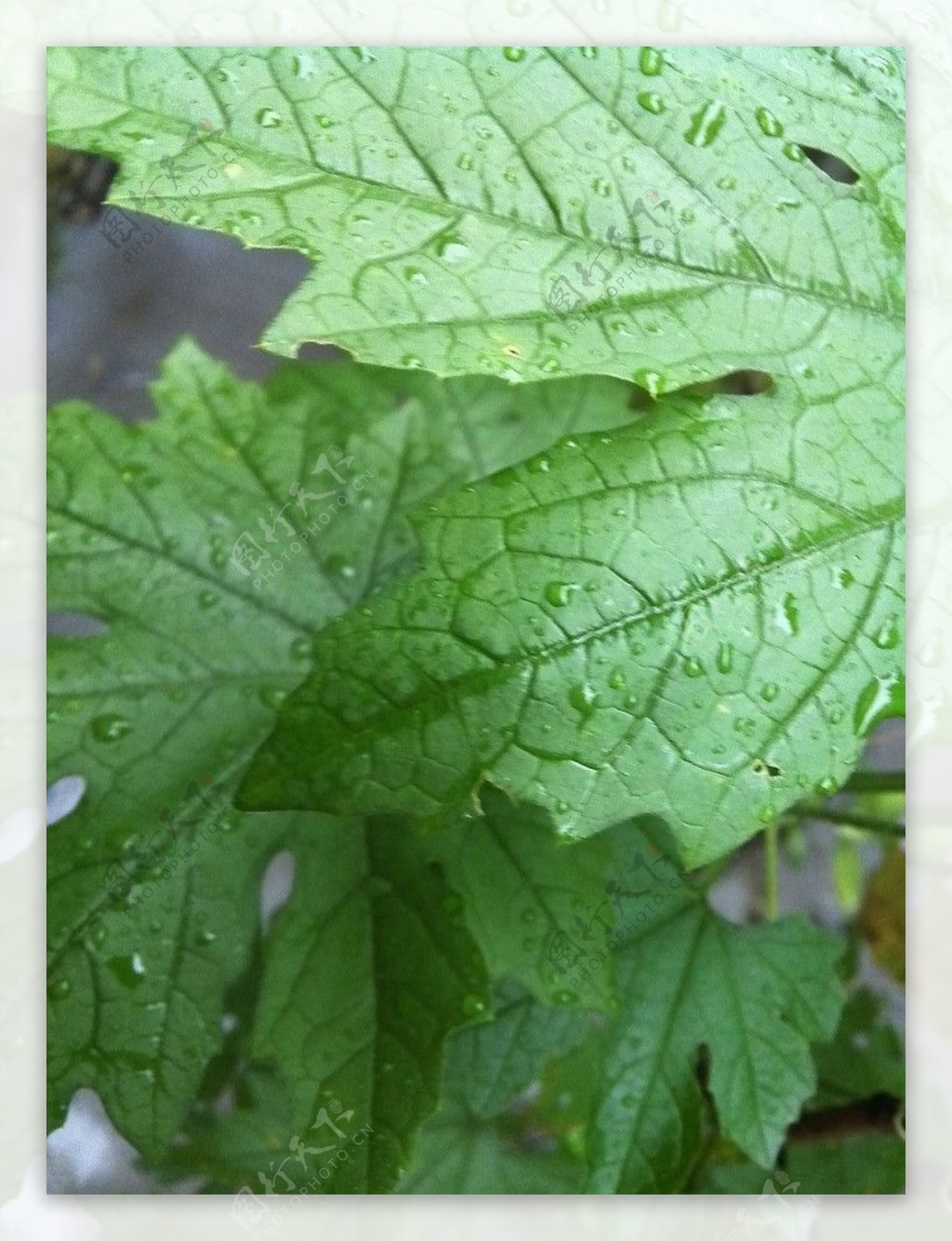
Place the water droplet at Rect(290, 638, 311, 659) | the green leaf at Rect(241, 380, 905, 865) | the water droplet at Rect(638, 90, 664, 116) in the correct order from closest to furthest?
the green leaf at Rect(241, 380, 905, 865) → the water droplet at Rect(638, 90, 664, 116) → the water droplet at Rect(290, 638, 311, 659)

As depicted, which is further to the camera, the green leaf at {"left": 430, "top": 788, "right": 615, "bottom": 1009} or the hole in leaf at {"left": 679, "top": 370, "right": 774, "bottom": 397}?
the hole in leaf at {"left": 679, "top": 370, "right": 774, "bottom": 397}

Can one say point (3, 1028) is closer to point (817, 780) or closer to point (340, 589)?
point (340, 589)

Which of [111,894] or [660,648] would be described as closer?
[660,648]

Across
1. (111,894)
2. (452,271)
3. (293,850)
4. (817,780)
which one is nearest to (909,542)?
(817,780)

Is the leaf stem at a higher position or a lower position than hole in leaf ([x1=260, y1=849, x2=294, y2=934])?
higher

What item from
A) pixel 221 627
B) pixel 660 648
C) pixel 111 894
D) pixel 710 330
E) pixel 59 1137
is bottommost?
pixel 59 1137

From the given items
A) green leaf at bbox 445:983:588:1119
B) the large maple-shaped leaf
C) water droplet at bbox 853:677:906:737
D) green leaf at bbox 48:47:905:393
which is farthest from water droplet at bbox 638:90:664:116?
green leaf at bbox 445:983:588:1119

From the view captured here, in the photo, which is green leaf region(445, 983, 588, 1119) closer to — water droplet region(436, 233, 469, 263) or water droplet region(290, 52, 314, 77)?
water droplet region(436, 233, 469, 263)

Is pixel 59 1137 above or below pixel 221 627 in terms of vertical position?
below
